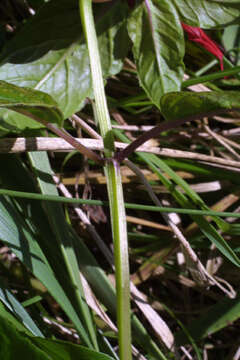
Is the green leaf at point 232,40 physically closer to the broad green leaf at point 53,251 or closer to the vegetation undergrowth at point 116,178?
the vegetation undergrowth at point 116,178

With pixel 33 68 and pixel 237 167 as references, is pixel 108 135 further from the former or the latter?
pixel 237 167

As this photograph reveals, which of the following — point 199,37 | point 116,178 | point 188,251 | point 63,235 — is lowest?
point 188,251

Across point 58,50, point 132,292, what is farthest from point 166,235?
point 58,50

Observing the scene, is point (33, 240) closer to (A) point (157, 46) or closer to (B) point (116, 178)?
(B) point (116, 178)

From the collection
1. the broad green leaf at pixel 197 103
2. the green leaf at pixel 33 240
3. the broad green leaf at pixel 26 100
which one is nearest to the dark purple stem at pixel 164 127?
the broad green leaf at pixel 197 103

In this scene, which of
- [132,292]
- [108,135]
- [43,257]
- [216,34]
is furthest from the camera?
[216,34]

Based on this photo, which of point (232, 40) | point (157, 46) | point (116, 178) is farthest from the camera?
point (232, 40)

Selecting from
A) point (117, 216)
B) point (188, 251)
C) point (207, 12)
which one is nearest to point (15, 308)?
point (117, 216)

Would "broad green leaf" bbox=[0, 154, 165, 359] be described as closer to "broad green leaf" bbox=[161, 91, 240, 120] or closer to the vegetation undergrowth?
the vegetation undergrowth
